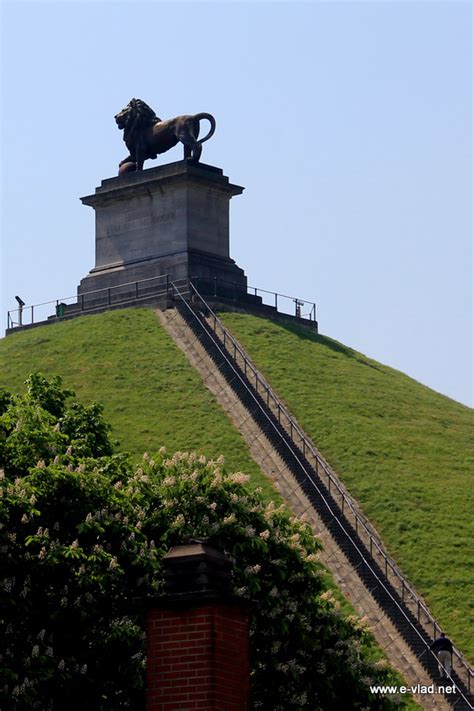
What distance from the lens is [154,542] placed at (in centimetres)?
3481

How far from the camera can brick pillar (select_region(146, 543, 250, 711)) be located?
61.8 feet

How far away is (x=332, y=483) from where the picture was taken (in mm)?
61938

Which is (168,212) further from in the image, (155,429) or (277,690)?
(277,690)

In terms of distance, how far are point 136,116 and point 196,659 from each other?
7044 cm

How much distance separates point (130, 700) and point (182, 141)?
57.6 metres

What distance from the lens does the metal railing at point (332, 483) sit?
2012 inches

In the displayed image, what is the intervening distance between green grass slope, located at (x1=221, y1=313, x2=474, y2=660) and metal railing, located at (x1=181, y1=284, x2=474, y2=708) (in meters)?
0.45

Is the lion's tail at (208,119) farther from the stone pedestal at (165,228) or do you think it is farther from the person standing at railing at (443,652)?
the person standing at railing at (443,652)

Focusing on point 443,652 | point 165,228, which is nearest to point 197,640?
point 443,652

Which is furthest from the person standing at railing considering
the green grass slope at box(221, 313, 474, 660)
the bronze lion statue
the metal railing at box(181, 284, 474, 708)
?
the bronze lion statue

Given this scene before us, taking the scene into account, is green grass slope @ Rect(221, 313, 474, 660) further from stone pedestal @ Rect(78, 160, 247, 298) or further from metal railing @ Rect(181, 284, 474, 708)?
stone pedestal @ Rect(78, 160, 247, 298)

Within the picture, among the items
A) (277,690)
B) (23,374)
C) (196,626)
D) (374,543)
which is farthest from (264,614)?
(23,374)

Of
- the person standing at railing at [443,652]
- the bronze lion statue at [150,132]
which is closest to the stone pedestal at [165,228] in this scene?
the bronze lion statue at [150,132]

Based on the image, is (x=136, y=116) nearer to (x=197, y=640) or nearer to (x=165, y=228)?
(x=165, y=228)
